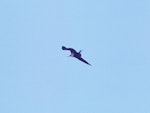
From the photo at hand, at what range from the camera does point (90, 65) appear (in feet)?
353

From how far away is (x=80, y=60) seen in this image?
10969 centimetres

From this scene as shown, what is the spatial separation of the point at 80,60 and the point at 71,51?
4.82 m

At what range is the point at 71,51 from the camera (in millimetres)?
105438

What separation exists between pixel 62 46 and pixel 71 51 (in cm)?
180

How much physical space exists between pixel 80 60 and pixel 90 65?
2.94 meters

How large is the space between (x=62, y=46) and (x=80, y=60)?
5.95m

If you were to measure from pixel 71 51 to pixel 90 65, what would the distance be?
4.66 meters
